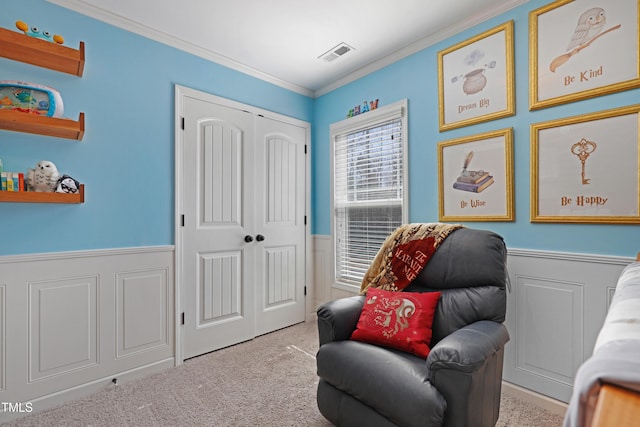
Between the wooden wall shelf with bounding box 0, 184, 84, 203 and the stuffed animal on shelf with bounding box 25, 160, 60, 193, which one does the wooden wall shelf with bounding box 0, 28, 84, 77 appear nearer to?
the stuffed animal on shelf with bounding box 25, 160, 60, 193

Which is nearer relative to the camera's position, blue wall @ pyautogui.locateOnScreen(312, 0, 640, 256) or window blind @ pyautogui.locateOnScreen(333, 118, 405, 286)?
blue wall @ pyautogui.locateOnScreen(312, 0, 640, 256)

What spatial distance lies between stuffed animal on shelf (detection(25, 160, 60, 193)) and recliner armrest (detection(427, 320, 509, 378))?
7.64 feet

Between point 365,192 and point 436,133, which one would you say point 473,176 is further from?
point 365,192

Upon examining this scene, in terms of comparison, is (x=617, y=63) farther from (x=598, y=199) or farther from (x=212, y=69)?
(x=212, y=69)

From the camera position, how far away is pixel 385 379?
140 cm

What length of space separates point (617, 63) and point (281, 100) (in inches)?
102

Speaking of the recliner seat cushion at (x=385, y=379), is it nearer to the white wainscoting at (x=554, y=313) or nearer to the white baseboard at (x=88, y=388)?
the white wainscoting at (x=554, y=313)

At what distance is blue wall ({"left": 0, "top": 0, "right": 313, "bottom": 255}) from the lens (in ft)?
6.31

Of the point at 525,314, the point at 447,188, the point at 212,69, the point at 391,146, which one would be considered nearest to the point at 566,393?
the point at 525,314

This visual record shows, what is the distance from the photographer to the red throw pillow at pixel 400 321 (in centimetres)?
161

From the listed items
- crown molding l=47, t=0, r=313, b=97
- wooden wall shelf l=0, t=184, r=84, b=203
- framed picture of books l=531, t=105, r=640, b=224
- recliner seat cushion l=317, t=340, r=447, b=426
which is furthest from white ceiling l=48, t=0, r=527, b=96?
recliner seat cushion l=317, t=340, r=447, b=426

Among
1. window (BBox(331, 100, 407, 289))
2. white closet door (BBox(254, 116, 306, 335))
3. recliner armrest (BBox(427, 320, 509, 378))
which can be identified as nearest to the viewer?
recliner armrest (BBox(427, 320, 509, 378))

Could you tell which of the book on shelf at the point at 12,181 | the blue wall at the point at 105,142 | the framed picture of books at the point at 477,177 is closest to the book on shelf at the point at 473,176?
the framed picture of books at the point at 477,177

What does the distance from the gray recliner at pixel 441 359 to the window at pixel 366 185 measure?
0.93 m
